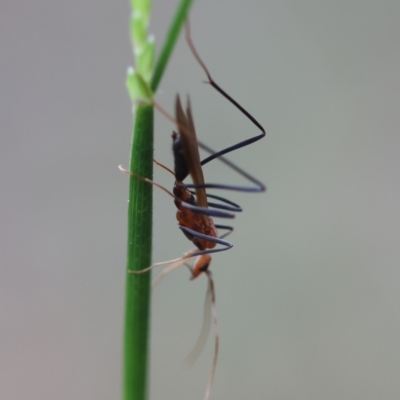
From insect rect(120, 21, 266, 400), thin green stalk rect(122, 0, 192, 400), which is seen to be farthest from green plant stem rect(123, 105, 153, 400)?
insect rect(120, 21, 266, 400)

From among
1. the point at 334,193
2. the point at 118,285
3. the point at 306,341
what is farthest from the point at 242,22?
the point at 306,341

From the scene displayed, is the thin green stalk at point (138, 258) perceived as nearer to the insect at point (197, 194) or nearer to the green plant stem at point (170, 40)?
the green plant stem at point (170, 40)

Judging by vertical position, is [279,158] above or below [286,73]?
below

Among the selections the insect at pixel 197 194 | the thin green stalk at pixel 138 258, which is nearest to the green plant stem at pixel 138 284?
the thin green stalk at pixel 138 258

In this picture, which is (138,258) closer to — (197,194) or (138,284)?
(138,284)

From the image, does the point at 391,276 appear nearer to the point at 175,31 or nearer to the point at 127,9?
the point at 127,9

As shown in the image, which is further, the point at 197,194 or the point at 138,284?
the point at 197,194

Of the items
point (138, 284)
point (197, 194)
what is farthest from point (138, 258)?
point (197, 194)
